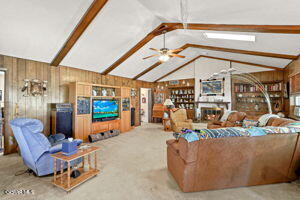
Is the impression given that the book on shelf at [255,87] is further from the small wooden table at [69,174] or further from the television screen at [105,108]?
the small wooden table at [69,174]

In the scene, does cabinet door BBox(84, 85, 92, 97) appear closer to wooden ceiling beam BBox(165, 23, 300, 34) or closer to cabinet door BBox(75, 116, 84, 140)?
cabinet door BBox(75, 116, 84, 140)

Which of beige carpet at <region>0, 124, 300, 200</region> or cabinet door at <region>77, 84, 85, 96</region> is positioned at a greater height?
cabinet door at <region>77, 84, 85, 96</region>

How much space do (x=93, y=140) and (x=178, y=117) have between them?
358cm

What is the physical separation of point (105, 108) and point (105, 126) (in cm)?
73

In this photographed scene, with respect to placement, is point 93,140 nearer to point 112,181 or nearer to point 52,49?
point 112,181

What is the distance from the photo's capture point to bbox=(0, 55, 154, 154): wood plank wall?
3.57 m

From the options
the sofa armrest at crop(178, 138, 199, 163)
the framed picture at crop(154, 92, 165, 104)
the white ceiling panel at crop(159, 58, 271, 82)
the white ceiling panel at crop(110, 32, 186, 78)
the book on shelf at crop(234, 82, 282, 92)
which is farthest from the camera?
the framed picture at crop(154, 92, 165, 104)

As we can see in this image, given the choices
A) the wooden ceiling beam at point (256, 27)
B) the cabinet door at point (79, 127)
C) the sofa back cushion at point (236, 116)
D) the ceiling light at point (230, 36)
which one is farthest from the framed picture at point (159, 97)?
the wooden ceiling beam at point (256, 27)

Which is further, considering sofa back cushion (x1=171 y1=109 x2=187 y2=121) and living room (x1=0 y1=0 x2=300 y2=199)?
sofa back cushion (x1=171 y1=109 x2=187 y2=121)

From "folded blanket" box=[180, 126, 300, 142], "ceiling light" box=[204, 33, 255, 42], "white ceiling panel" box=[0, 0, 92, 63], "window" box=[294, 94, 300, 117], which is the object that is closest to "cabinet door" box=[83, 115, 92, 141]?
"white ceiling panel" box=[0, 0, 92, 63]

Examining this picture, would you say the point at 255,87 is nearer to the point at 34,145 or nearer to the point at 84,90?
the point at 84,90

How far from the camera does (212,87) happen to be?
23.6 ft

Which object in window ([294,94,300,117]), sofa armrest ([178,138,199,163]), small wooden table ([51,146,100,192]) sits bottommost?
small wooden table ([51,146,100,192])

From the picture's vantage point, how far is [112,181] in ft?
7.71
